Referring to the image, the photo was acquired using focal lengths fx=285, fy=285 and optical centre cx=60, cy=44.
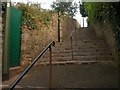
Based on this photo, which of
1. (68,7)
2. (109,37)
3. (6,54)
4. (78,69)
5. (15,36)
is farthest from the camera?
(68,7)

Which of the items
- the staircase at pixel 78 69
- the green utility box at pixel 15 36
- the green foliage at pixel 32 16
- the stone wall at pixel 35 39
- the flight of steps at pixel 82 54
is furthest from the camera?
the green foliage at pixel 32 16

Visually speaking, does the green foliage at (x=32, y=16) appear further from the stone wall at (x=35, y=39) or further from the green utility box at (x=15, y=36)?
the green utility box at (x=15, y=36)

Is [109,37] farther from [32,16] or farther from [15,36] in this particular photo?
[15,36]

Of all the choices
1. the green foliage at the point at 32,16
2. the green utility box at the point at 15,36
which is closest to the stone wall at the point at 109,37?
the green foliage at the point at 32,16

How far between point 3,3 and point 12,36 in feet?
4.07

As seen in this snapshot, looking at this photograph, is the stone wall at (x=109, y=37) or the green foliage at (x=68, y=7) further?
the green foliage at (x=68, y=7)

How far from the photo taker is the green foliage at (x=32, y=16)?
10.2 metres

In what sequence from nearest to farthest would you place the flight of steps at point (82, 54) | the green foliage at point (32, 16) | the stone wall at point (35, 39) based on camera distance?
1. the stone wall at point (35, 39)
2. the flight of steps at point (82, 54)
3. the green foliage at point (32, 16)

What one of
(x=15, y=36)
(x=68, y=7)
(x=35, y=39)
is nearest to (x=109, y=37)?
(x=35, y=39)

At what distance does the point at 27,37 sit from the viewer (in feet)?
33.4

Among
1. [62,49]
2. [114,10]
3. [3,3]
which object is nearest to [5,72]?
[3,3]

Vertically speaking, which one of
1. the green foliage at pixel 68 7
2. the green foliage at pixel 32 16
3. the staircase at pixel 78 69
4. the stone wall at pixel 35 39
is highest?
the green foliage at pixel 68 7

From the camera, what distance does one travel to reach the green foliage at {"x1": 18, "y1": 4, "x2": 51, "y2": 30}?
1022cm

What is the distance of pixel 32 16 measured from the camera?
427 inches
